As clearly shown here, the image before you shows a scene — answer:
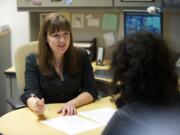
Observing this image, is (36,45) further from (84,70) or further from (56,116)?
(56,116)

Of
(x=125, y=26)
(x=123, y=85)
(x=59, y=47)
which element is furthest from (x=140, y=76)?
(x=125, y=26)

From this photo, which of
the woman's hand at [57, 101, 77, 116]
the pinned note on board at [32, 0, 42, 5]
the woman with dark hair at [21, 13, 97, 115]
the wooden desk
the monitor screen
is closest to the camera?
the wooden desk

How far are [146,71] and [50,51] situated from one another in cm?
125

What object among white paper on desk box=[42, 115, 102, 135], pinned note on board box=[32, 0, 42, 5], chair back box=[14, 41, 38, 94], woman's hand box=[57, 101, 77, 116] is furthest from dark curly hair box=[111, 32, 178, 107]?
pinned note on board box=[32, 0, 42, 5]

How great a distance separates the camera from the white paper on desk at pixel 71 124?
1.70 m

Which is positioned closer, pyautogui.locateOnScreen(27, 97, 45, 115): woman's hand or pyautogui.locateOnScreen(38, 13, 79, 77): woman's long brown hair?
pyautogui.locateOnScreen(27, 97, 45, 115): woman's hand

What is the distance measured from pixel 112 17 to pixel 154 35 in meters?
2.08

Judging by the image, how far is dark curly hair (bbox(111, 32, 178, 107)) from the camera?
1.13m

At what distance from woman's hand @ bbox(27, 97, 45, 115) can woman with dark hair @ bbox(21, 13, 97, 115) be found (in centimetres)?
10

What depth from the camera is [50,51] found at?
231 centimetres

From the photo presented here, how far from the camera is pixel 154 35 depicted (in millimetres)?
1196

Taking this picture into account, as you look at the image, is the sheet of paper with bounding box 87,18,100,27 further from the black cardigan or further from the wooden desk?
the wooden desk

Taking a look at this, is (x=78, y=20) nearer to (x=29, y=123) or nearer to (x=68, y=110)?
(x=68, y=110)

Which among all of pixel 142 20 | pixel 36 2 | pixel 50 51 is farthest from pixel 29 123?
pixel 36 2
